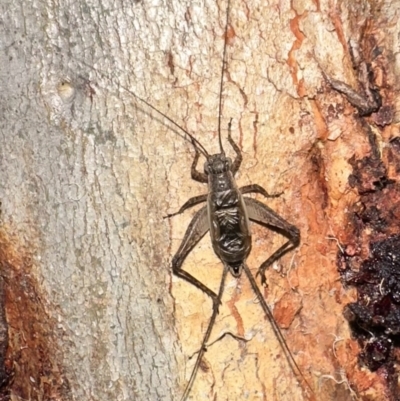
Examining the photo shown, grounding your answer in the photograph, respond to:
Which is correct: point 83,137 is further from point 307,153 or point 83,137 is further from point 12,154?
point 307,153

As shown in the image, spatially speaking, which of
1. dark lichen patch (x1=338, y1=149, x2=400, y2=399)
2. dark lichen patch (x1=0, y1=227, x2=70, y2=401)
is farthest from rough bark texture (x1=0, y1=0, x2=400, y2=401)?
dark lichen patch (x1=338, y1=149, x2=400, y2=399)

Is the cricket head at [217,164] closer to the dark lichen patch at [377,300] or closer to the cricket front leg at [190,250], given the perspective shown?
the cricket front leg at [190,250]

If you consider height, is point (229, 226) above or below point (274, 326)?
above

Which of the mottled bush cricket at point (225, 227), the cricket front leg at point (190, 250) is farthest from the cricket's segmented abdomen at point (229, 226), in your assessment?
the cricket front leg at point (190, 250)

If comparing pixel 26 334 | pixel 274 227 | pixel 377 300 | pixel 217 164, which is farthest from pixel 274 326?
pixel 26 334

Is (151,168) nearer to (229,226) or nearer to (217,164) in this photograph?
(217,164)

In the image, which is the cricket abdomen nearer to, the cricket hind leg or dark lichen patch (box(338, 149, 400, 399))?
the cricket hind leg

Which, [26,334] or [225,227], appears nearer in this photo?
[26,334]
